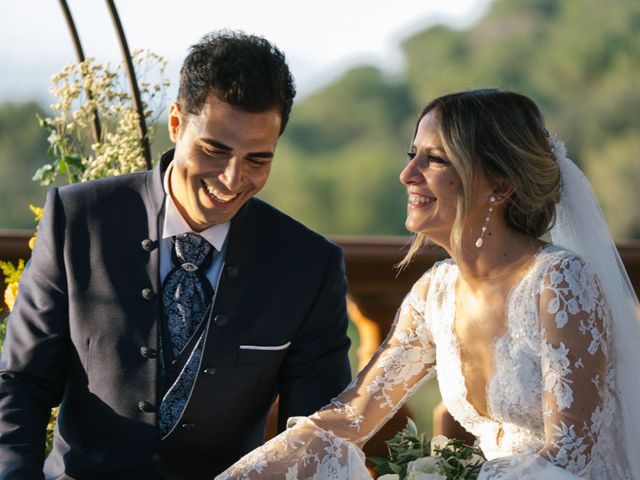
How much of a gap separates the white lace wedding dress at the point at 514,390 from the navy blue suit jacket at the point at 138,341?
128 millimetres

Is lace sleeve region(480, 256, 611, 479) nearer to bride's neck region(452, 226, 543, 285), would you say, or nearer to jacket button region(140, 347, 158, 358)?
bride's neck region(452, 226, 543, 285)

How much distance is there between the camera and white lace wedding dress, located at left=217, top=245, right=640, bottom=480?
7.36 ft

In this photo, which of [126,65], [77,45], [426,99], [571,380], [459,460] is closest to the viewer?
[571,380]

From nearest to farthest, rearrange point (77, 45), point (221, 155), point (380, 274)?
point (221, 155), point (77, 45), point (380, 274)

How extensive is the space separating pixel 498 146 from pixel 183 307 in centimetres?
78

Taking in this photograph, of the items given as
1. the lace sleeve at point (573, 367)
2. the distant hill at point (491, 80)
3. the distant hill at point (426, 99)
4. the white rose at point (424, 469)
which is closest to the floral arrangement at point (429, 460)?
the white rose at point (424, 469)

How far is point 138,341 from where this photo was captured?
8.27 feet

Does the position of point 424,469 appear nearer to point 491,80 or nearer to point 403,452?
point 403,452

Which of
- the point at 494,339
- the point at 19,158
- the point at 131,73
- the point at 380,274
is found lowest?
the point at 19,158

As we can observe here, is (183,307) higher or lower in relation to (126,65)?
lower

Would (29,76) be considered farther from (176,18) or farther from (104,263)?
(104,263)

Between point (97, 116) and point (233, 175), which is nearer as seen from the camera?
point (233, 175)

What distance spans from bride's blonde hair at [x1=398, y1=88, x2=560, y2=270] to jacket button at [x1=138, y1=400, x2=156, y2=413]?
0.75 metres

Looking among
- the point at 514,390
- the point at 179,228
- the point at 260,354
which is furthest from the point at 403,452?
the point at 179,228
